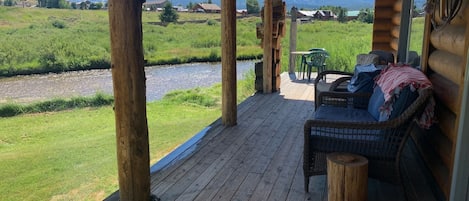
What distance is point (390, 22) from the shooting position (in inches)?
248

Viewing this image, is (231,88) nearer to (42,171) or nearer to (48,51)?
(42,171)

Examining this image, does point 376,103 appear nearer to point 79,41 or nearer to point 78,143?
point 78,143

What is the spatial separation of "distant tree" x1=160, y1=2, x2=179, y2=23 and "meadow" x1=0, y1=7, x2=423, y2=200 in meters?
0.58

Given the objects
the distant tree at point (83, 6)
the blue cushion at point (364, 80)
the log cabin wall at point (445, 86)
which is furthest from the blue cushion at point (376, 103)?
the distant tree at point (83, 6)

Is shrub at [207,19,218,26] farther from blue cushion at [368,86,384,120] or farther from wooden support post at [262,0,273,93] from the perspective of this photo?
blue cushion at [368,86,384,120]

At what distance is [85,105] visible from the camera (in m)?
13.4

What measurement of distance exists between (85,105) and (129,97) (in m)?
12.0

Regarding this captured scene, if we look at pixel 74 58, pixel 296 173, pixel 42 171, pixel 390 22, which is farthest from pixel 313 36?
pixel 296 173

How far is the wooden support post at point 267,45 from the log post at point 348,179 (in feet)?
14.6

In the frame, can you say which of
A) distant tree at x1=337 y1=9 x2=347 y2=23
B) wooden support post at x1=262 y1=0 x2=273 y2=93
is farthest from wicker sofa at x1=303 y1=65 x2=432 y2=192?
distant tree at x1=337 y1=9 x2=347 y2=23

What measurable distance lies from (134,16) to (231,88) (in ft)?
7.49

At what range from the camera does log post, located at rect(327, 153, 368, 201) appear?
2084 mm

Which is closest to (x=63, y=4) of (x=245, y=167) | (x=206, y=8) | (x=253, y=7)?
(x=206, y=8)

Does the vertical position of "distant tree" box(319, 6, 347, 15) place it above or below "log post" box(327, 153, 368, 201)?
above
